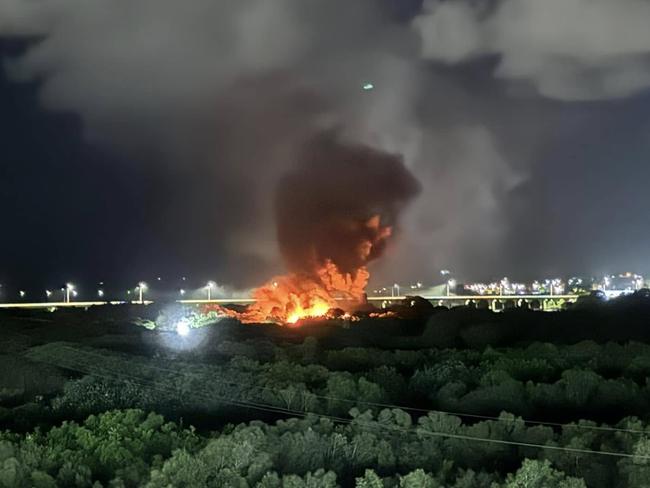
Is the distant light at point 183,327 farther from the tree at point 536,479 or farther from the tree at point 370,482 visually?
the tree at point 536,479

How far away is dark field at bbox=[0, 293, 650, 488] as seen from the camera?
10.1 meters

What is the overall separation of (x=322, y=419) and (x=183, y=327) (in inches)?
1426

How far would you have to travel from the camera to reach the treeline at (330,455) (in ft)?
31.2

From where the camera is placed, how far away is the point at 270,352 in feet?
99.7

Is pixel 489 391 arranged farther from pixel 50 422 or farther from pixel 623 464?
pixel 50 422

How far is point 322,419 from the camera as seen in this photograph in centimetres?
1294

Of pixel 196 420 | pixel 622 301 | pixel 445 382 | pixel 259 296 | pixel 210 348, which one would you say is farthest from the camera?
pixel 259 296

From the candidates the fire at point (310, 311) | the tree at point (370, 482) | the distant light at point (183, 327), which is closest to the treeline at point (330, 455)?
the tree at point (370, 482)

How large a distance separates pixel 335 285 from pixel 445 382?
168 feet

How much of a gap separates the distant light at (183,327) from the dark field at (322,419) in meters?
10.9

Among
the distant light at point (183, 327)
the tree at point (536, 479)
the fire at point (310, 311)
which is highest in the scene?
the fire at point (310, 311)

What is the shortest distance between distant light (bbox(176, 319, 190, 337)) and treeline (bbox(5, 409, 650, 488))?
2975cm

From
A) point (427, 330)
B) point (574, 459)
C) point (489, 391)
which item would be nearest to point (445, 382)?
point (489, 391)

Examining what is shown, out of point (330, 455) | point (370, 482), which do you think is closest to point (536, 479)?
point (370, 482)
